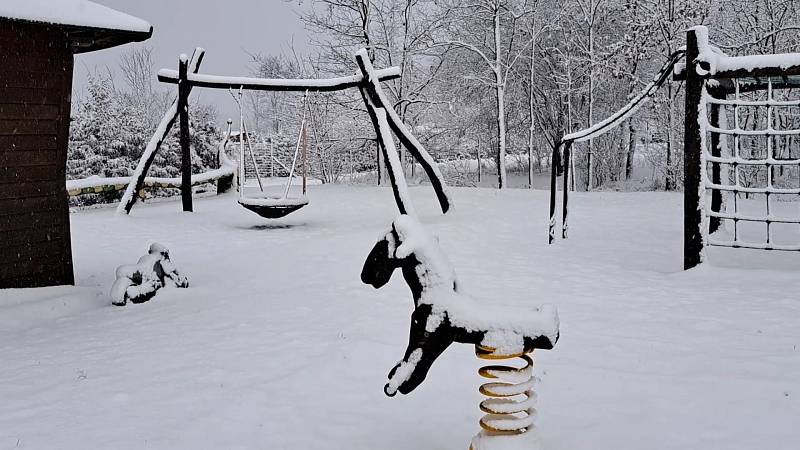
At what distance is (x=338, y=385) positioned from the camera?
11.6 ft

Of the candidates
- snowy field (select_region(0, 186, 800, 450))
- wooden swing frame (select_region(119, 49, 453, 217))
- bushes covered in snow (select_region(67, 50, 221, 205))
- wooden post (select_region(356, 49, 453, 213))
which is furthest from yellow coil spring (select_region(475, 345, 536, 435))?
bushes covered in snow (select_region(67, 50, 221, 205))

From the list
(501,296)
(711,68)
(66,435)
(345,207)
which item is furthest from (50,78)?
(345,207)

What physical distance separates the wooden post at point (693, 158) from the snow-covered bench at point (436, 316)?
4.26 meters

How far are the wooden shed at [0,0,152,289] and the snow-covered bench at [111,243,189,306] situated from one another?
2.57ft

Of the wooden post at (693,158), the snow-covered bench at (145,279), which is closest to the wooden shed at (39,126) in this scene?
the snow-covered bench at (145,279)

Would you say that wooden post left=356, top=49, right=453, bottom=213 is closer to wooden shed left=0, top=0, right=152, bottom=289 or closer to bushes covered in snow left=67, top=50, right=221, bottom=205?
wooden shed left=0, top=0, right=152, bottom=289

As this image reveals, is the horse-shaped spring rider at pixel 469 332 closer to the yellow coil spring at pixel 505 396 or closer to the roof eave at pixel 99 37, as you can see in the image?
the yellow coil spring at pixel 505 396

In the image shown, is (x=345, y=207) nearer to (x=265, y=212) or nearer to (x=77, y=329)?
(x=265, y=212)

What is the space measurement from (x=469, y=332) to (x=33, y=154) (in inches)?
196

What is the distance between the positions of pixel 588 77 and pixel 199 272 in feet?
54.8

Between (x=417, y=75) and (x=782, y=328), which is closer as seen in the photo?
(x=782, y=328)

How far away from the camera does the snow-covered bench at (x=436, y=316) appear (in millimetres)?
2283

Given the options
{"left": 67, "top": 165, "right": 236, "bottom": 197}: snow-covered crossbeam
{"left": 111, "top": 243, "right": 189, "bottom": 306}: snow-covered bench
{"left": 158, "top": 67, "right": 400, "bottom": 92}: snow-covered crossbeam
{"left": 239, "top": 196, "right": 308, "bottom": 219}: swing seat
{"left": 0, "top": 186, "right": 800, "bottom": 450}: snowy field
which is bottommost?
{"left": 0, "top": 186, "right": 800, "bottom": 450}: snowy field

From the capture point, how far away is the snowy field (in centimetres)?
296
